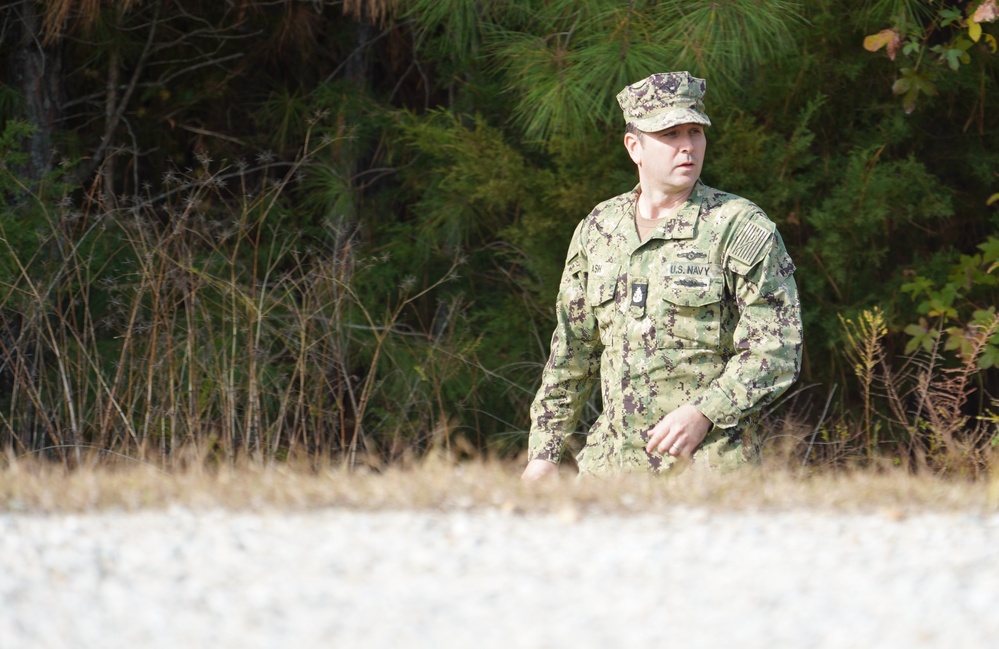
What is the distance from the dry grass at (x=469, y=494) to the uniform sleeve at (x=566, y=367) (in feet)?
1.87

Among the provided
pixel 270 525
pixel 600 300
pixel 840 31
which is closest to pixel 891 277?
pixel 840 31

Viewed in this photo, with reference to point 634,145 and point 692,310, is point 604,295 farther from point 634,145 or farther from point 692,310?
point 634,145

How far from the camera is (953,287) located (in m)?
5.56

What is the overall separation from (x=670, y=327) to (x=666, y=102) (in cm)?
57

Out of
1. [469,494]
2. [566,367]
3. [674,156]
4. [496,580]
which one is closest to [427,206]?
[566,367]

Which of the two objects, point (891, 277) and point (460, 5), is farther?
point (891, 277)

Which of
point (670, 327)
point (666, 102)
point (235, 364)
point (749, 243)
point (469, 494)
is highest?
point (666, 102)

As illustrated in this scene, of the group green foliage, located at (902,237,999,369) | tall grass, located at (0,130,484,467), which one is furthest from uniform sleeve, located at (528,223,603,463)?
green foliage, located at (902,237,999,369)

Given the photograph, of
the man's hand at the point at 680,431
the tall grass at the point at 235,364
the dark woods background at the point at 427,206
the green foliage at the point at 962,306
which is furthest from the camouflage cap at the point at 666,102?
the green foliage at the point at 962,306

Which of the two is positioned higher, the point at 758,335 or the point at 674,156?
the point at 674,156

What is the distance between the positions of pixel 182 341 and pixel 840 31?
3.20 m

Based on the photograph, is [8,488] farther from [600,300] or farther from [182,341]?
[182,341]

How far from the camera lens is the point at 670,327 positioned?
3.27m

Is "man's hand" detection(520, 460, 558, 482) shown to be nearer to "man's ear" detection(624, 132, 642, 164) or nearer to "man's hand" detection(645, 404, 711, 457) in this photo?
"man's hand" detection(645, 404, 711, 457)
